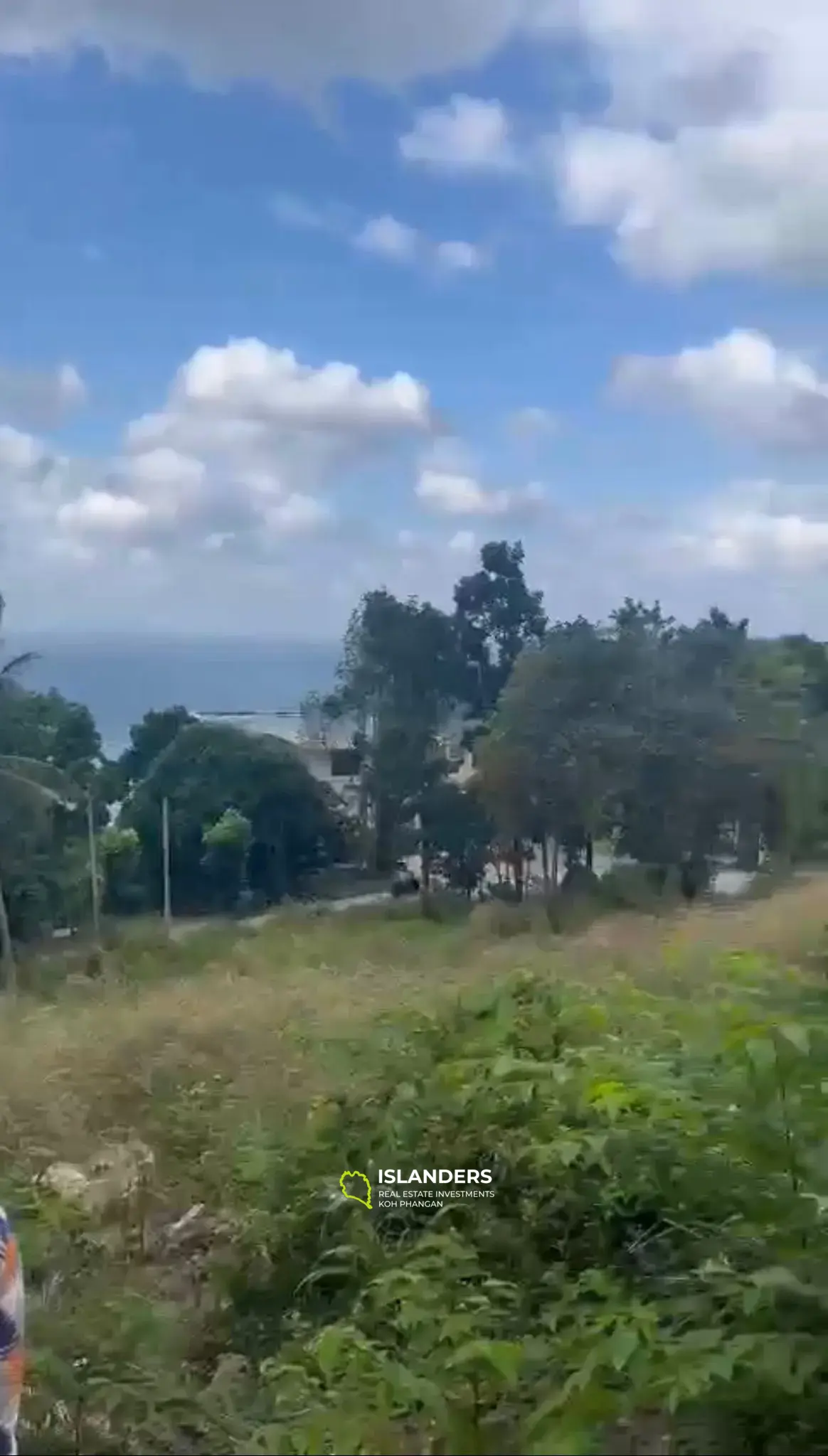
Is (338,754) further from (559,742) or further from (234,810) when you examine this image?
(559,742)

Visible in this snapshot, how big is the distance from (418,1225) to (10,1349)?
0.49 metres

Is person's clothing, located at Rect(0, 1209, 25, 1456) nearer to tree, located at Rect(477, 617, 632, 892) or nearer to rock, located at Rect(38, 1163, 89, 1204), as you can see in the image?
rock, located at Rect(38, 1163, 89, 1204)

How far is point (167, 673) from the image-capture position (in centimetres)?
229

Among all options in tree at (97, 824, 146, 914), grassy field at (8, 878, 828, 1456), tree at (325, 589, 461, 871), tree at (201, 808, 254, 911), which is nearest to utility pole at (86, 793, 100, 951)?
tree at (97, 824, 146, 914)

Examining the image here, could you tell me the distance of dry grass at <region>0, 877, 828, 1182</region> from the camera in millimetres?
1662

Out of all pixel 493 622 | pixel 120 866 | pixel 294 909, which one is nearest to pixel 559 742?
pixel 493 622

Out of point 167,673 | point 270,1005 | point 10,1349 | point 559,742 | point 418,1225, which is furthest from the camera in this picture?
point 559,742

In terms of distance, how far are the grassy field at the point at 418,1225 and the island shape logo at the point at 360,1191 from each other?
0.02 m

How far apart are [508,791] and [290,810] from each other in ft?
1.45

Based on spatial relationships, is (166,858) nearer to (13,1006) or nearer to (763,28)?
(13,1006)

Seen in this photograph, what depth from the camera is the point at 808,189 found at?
2.24m

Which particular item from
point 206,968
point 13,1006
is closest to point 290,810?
point 206,968

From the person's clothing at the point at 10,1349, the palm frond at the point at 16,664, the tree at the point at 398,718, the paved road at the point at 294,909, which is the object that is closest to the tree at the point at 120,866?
the paved road at the point at 294,909

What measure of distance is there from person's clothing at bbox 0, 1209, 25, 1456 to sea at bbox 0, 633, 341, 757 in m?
1.44
